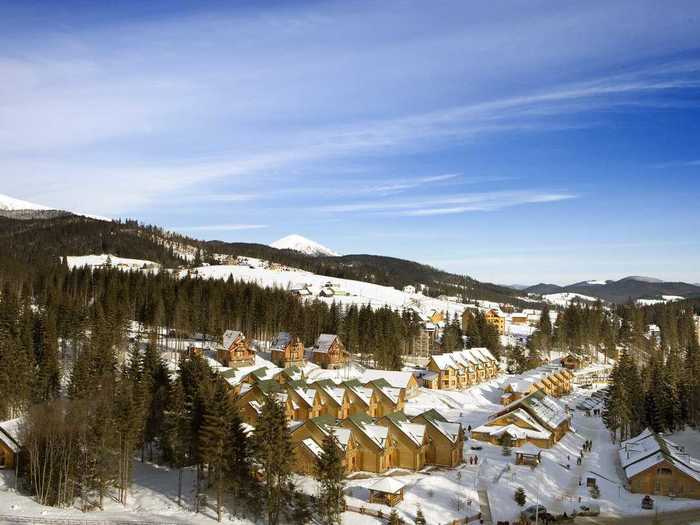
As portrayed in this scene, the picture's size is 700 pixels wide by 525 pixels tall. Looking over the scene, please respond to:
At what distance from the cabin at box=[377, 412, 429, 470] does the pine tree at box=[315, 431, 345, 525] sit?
13.9 m

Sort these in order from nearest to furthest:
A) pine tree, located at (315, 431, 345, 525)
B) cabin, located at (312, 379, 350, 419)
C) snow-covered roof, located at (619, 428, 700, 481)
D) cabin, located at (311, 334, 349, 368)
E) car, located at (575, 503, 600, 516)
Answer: pine tree, located at (315, 431, 345, 525)
car, located at (575, 503, 600, 516)
snow-covered roof, located at (619, 428, 700, 481)
cabin, located at (312, 379, 350, 419)
cabin, located at (311, 334, 349, 368)

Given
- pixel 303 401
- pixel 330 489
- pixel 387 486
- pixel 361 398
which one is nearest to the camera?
pixel 330 489

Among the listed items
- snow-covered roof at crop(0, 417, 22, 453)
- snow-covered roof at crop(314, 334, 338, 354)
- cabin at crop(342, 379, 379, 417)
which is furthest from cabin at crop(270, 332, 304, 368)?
snow-covered roof at crop(0, 417, 22, 453)

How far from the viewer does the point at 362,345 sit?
102125 millimetres

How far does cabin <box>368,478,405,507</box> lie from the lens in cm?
3838

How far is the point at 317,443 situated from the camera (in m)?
45.7

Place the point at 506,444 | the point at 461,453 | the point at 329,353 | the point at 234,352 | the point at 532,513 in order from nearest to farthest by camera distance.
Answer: the point at 532,513, the point at 461,453, the point at 506,444, the point at 234,352, the point at 329,353

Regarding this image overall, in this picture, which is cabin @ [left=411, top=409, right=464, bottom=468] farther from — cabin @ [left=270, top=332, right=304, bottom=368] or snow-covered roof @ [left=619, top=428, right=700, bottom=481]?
cabin @ [left=270, top=332, right=304, bottom=368]

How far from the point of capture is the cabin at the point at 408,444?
48594 millimetres

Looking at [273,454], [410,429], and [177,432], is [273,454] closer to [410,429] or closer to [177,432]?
[177,432]

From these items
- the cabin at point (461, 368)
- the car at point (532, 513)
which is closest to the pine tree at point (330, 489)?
the car at point (532, 513)

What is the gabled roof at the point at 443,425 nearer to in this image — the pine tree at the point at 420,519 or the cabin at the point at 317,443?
the cabin at the point at 317,443

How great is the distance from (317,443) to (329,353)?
44473mm

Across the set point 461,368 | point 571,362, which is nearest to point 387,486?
point 461,368
